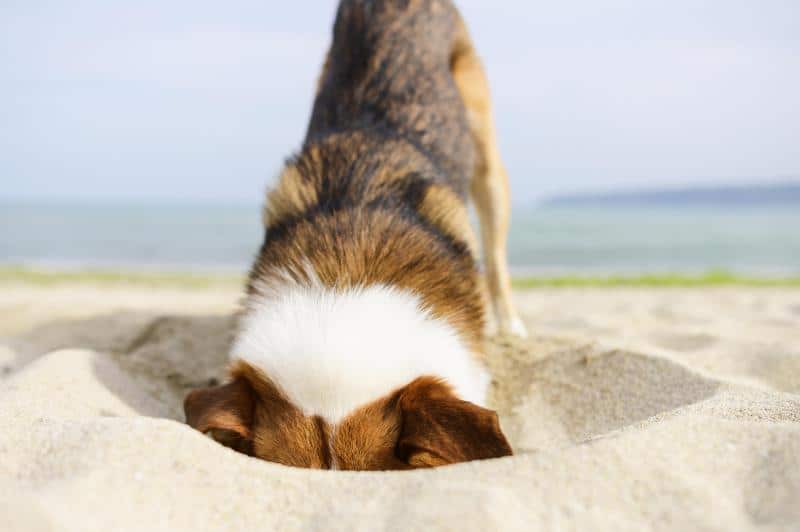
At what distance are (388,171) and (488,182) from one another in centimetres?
181

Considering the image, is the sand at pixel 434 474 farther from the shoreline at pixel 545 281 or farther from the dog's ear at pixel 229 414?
the shoreline at pixel 545 281

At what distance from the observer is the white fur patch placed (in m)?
2.19

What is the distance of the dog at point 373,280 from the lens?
2.16 m

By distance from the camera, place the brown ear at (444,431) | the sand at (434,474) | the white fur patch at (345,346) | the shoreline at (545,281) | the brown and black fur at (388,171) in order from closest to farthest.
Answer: the sand at (434,474) < the brown ear at (444,431) < the white fur patch at (345,346) < the brown and black fur at (388,171) < the shoreline at (545,281)

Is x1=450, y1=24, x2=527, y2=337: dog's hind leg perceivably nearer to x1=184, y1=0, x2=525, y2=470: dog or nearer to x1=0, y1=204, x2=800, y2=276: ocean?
x1=184, y1=0, x2=525, y2=470: dog

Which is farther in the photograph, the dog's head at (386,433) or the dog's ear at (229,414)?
the dog's ear at (229,414)

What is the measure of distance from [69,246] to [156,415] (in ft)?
71.9

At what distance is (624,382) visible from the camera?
3.51 m

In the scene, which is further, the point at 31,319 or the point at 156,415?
the point at 31,319

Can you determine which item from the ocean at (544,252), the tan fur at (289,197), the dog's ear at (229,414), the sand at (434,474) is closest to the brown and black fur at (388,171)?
the tan fur at (289,197)

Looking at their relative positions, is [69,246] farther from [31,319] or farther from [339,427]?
[339,427]

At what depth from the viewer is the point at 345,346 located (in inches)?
88.0

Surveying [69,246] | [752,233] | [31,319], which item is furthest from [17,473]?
[752,233]

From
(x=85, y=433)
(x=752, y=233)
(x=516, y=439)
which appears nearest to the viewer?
(x=85, y=433)
